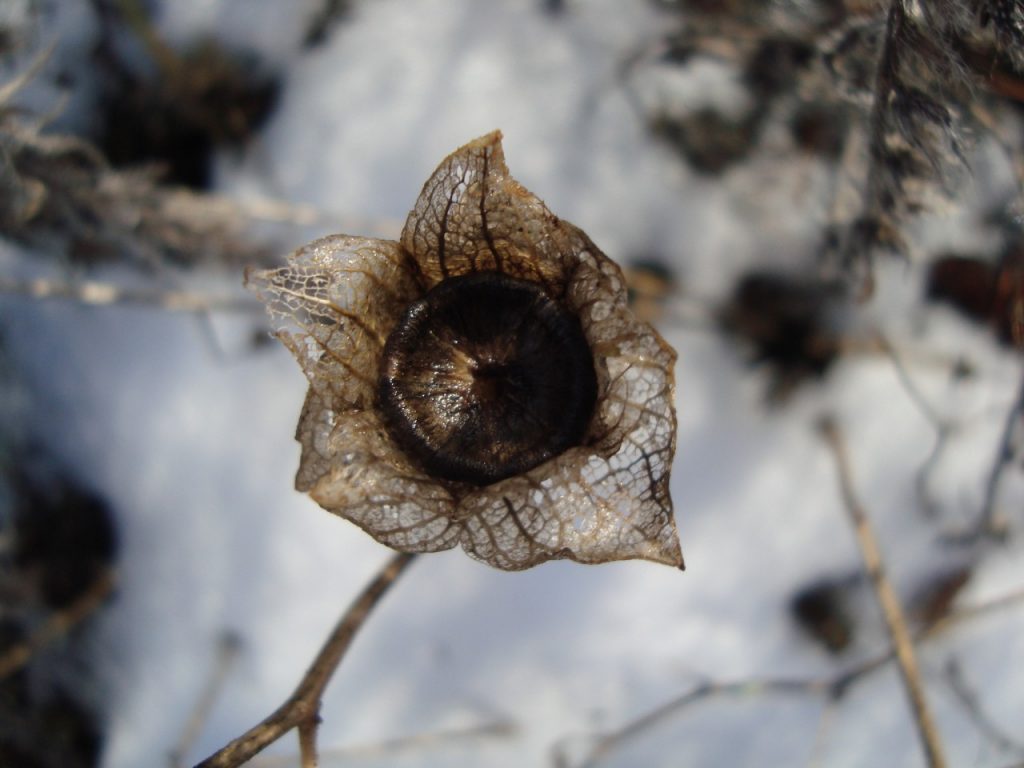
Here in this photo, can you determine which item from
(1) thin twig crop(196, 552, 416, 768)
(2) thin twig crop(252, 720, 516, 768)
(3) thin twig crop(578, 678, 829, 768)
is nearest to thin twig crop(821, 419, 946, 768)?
(3) thin twig crop(578, 678, 829, 768)

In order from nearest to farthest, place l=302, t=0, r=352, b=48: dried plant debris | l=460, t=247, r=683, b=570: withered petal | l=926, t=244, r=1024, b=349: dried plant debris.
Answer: l=460, t=247, r=683, b=570: withered petal → l=926, t=244, r=1024, b=349: dried plant debris → l=302, t=0, r=352, b=48: dried plant debris

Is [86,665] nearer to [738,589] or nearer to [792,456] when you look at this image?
[738,589]

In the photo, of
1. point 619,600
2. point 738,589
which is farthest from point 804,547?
point 619,600

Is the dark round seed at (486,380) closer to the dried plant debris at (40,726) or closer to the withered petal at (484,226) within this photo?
the withered petal at (484,226)

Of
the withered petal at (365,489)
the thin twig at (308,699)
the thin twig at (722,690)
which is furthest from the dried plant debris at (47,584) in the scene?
the thin twig at (722,690)

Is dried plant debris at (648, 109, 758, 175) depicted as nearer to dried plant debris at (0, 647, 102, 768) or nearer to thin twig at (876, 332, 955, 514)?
thin twig at (876, 332, 955, 514)

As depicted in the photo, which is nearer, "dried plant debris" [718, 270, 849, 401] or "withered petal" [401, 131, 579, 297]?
"withered petal" [401, 131, 579, 297]

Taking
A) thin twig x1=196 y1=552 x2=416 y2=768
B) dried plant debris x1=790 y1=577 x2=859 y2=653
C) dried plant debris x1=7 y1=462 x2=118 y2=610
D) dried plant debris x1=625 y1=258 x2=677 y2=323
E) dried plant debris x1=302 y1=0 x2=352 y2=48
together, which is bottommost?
thin twig x1=196 y1=552 x2=416 y2=768
